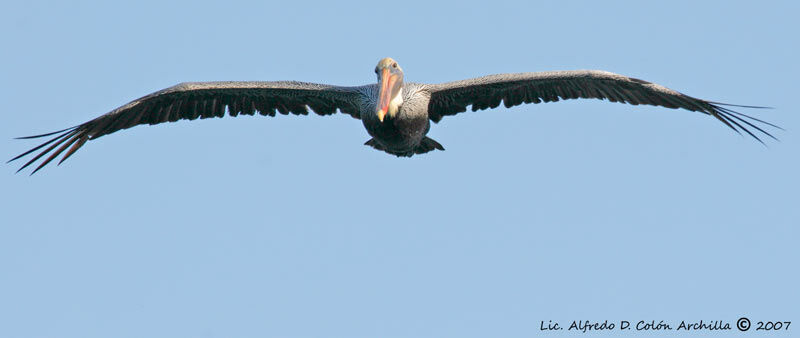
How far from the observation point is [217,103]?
1212cm

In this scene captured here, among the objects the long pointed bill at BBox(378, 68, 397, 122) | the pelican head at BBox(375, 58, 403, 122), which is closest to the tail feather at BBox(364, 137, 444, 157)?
the pelican head at BBox(375, 58, 403, 122)

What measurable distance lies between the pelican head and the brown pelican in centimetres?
1

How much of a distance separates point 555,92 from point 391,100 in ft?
7.87

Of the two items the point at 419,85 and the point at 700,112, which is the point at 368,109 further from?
the point at 700,112

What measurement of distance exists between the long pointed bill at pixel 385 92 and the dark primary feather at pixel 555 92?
0.85 m

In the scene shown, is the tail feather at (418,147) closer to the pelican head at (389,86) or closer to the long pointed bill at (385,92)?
the pelican head at (389,86)

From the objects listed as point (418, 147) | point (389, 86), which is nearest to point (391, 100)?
point (389, 86)

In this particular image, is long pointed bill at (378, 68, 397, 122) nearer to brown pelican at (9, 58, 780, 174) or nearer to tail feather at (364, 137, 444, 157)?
brown pelican at (9, 58, 780, 174)

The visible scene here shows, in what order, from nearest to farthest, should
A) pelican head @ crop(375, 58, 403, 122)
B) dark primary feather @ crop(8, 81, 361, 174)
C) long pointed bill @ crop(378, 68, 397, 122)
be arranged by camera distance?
long pointed bill @ crop(378, 68, 397, 122) < pelican head @ crop(375, 58, 403, 122) < dark primary feather @ crop(8, 81, 361, 174)

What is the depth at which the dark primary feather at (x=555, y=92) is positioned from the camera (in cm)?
1131

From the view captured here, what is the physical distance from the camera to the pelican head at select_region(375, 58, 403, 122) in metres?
10.6

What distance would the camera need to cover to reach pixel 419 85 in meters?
11.5

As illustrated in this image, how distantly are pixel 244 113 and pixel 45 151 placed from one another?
277cm

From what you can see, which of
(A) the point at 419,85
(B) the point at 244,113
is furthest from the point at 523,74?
(B) the point at 244,113
